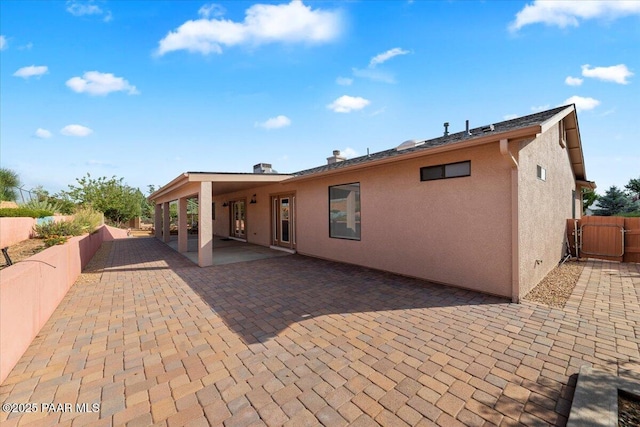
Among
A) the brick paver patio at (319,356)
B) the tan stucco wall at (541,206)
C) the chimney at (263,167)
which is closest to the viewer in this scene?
the brick paver patio at (319,356)

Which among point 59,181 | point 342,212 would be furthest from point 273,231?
point 59,181

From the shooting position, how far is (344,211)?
8.52 meters

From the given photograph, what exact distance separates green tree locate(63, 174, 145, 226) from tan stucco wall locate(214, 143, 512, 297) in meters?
24.1

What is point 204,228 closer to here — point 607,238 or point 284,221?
point 284,221

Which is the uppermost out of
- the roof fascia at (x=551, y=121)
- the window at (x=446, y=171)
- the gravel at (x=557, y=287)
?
the roof fascia at (x=551, y=121)

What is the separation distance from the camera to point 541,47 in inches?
264

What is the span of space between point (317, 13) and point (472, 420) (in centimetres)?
808

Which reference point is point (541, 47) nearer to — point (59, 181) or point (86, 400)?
point (86, 400)

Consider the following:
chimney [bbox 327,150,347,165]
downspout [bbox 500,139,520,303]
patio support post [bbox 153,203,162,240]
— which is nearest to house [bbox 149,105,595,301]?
downspout [bbox 500,139,520,303]

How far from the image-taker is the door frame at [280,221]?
36.0ft

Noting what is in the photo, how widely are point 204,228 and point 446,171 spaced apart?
7.07m

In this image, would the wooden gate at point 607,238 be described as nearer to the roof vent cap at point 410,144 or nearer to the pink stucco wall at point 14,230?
the roof vent cap at point 410,144

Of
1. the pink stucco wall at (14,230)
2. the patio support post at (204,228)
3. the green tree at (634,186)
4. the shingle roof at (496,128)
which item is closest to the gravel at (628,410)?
the shingle roof at (496,128)

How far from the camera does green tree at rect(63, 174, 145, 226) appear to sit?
23672 mm
